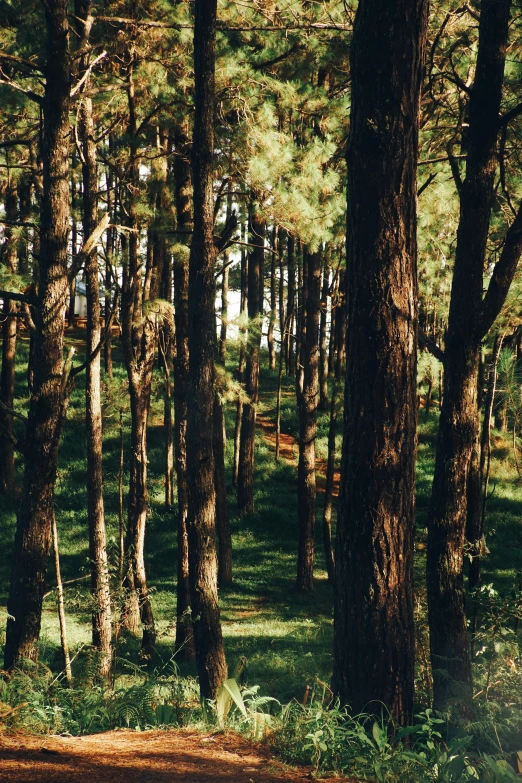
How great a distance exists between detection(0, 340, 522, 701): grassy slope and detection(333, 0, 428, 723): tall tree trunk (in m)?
4.40

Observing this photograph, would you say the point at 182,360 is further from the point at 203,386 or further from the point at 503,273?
the point at 503,273

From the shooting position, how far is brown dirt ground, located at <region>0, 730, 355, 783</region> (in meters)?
3.20

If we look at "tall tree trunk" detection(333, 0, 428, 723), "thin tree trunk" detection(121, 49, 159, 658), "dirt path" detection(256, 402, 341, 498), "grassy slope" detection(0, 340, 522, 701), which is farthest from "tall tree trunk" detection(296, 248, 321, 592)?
"tall tree trunk" detection(333, 0, 428, 723)

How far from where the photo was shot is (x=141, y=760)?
11.4 feet

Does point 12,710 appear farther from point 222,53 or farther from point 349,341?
point 222,53

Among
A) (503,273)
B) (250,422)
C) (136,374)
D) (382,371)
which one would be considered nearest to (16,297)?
(382,371)

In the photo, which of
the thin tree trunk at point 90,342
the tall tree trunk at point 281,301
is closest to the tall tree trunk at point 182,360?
the thin tree trunk at point 90,342

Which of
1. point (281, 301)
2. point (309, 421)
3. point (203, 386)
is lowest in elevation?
point (309, 421)

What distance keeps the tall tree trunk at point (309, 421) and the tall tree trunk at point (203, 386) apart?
7900mm

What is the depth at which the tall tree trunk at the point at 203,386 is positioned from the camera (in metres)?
7.52

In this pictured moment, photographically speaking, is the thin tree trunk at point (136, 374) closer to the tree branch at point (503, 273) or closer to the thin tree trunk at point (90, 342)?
the thin tree trunk at point (90, 342)

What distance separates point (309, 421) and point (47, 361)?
9.46 meters

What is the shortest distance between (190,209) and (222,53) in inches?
114

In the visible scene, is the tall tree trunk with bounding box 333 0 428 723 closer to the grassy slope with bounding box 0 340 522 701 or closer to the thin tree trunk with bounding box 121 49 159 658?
the grassy slope with bounding box 0 340 522 701
